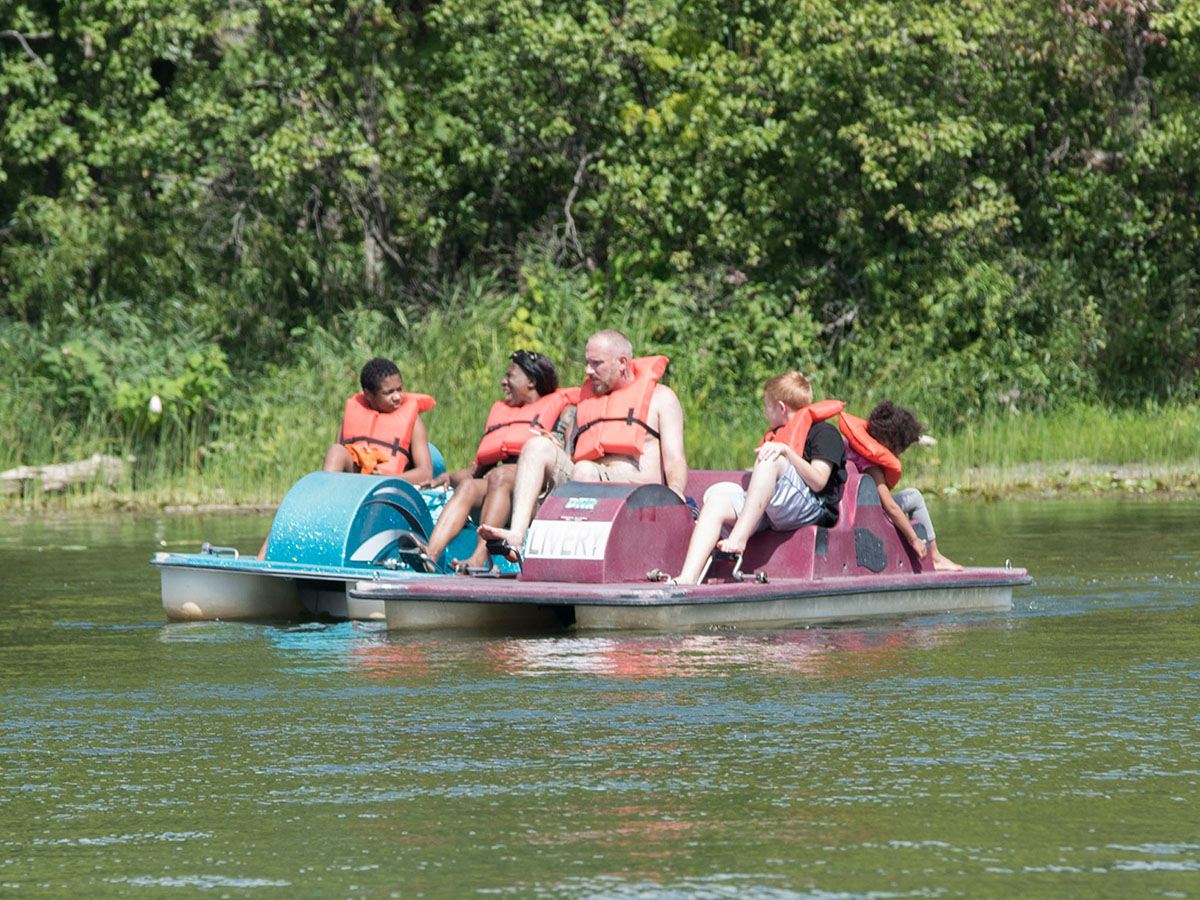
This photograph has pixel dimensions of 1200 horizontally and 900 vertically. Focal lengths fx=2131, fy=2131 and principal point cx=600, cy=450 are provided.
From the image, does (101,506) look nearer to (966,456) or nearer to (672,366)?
(672,366)

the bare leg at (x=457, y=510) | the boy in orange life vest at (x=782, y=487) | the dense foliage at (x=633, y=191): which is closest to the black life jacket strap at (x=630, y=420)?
the boy in orange life vest at (x=782, y=487)

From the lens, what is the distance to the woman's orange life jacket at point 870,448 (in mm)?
10203

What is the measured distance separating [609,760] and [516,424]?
15.3 ft

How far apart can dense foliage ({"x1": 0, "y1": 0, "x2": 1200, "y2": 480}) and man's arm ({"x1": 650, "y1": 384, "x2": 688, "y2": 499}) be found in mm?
11045

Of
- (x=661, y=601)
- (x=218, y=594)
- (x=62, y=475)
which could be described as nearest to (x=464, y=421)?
(x=62, y=475)

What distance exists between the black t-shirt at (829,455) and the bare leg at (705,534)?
0.47m

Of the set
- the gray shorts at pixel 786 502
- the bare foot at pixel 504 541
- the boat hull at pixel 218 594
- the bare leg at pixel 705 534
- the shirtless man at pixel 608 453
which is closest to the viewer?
the bare leg at pixel 705 534

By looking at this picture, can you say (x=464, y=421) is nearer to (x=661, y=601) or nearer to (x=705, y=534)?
(x=705, y=534)

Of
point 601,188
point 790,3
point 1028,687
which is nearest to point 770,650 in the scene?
point 1028,687

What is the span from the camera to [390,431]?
11.4 m

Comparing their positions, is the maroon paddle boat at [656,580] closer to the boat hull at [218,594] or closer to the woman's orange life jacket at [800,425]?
the woman's orange life jacket at [800,425]

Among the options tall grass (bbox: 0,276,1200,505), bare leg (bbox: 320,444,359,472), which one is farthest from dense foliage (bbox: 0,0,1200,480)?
bare leg (bbox: 320,444,359,472)

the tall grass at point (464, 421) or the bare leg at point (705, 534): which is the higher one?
the tall grass at point (464, 421)

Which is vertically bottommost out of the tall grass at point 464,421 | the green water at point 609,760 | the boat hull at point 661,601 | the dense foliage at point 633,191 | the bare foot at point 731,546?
the green water at point 609,760
